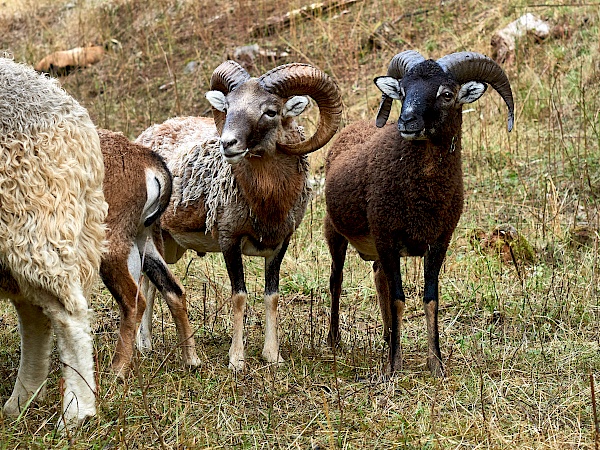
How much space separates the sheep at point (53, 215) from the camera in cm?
418

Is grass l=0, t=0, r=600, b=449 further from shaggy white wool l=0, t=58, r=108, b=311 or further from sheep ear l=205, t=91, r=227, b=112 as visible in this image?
sheep ear l=205, t=91, r=227, b=112

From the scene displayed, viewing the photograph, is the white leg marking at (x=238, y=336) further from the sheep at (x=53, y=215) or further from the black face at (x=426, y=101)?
the black face at (x=426, y=101)

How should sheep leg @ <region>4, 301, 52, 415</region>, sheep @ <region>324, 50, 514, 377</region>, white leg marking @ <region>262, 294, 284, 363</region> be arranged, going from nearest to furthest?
sheep leg @ <region>4, 301, 52, 415</region>
sheep @ <region>324, 50, 514, 377</region>
white leg marking @ <region>262, 294, 284, 363</region>

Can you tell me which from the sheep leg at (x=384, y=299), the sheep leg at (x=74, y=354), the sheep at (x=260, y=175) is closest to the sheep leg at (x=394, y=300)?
the sheep leg at (x=384, y=299)

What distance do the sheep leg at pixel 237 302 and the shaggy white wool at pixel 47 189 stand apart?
5.16ft

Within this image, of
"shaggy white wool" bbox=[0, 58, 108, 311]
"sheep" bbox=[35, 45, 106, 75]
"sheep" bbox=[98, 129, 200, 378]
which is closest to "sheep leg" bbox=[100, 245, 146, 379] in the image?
"sheep" bbox=[98, 129, 200, 378]

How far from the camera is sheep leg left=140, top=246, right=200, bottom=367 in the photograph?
570cm

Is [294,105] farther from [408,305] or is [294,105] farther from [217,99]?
[408,305]

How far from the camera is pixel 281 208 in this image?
20.0 ft

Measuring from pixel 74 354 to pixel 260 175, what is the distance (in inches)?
86.5

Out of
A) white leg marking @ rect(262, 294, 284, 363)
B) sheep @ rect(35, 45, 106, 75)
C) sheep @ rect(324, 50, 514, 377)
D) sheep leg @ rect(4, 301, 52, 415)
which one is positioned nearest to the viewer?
sheep leg @ rect(4, 301, 52, 415)

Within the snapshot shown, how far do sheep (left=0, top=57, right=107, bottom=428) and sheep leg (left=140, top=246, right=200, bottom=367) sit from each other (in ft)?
3.77

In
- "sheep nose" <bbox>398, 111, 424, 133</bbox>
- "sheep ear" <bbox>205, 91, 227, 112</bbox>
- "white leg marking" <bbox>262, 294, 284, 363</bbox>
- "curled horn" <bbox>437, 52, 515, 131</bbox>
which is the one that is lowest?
"white leg marking" <bbox>262, 294, 284, 363</bbox>

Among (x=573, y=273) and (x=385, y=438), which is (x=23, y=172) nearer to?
(x=385, y=438)
